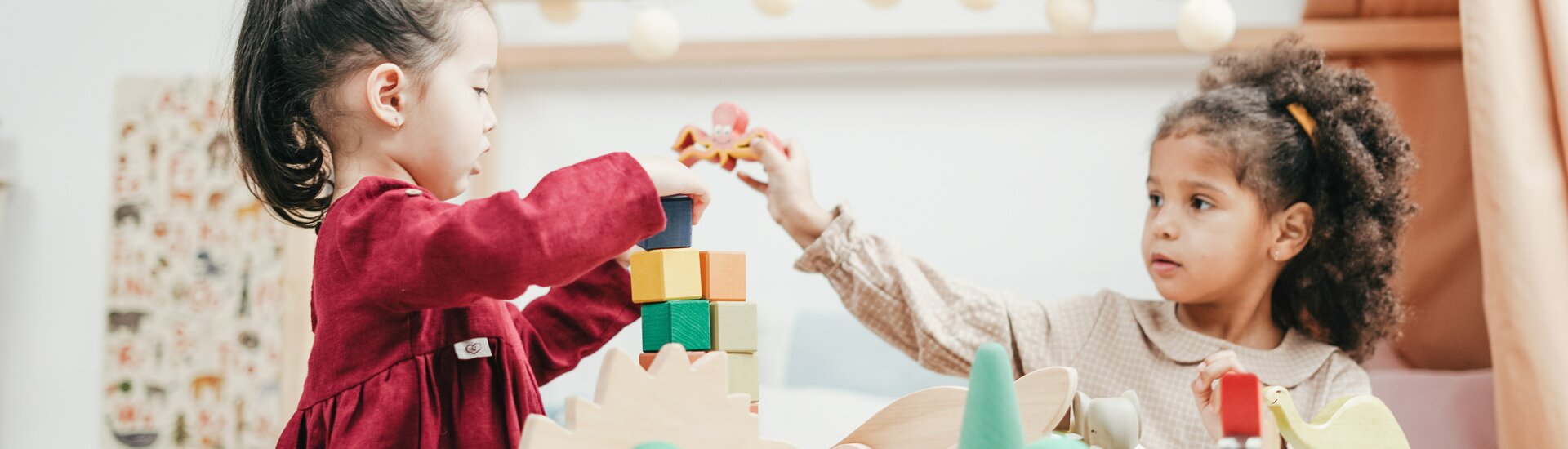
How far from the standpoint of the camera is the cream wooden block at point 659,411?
21.9 inches

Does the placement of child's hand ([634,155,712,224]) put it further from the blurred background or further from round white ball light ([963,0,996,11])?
the blurred background

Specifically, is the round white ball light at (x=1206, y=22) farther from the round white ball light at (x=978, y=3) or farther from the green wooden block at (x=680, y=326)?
the green wooden block at (x=680, y=326)

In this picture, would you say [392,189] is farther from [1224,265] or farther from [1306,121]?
[1306,121]

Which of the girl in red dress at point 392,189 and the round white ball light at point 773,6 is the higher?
the round white ball light at point 773,6

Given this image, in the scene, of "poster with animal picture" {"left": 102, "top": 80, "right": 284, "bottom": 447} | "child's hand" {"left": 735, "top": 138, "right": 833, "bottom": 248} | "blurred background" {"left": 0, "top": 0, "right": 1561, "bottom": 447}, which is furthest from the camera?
"poster with animal picture" {"left": 102, "top": 80, "right": 284, "bottom": 447}

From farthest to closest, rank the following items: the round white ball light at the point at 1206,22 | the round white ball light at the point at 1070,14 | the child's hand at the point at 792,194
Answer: the round white ball light at the point at 1070,14
the round white ball light at the point at 1206,22
the child's hand at the point at 792,194

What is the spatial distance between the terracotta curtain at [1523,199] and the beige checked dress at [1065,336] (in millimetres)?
142

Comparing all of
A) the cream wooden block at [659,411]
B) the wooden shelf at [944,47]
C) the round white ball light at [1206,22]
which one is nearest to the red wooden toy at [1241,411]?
the cream wooden block at [659,411]

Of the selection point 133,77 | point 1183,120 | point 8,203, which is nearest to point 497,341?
point 1183,120

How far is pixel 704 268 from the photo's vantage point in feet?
2.29

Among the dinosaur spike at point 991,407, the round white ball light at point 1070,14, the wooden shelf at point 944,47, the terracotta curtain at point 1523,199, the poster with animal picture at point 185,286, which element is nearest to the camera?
the dinosaur spike at point 991,407

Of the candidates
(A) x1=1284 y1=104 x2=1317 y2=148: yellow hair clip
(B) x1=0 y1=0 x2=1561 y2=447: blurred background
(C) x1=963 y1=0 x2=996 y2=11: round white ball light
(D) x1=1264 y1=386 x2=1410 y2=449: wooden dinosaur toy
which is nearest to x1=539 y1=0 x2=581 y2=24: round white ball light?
(B) x1=0 y1=0 x2=1561 y2=447: blurred background

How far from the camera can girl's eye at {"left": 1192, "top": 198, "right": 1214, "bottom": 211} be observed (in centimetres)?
112

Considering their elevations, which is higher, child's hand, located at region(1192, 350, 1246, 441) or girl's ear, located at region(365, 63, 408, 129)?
girl's ear, located at region(365, 63, 408, 129)
